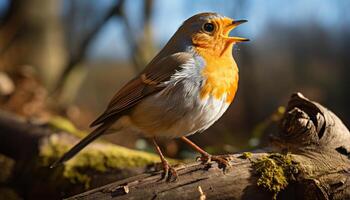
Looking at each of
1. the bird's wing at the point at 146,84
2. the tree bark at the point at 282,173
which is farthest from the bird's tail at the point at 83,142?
the tree bark at the point at 282,173

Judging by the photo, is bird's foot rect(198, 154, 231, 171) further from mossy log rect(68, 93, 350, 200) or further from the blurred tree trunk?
the blurred tree trunk

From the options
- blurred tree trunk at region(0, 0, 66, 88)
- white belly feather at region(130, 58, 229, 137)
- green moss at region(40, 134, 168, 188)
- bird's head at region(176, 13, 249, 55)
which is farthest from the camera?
blurred tree trunk at region(0, 0, 66, 88)

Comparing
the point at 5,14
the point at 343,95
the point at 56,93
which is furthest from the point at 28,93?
the point at 343,95

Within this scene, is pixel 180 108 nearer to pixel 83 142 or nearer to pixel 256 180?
pixel 256 180

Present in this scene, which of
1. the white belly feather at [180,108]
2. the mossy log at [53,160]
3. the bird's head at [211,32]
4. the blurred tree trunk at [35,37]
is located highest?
the blurred tree trunk at [35,37]

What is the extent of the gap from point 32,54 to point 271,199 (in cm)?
580

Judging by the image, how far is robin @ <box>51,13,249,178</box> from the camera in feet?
8.68

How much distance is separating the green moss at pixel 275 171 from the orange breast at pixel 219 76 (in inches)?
21.4

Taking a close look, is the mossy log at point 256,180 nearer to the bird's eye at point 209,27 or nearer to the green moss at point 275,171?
the green moss at point 275,171

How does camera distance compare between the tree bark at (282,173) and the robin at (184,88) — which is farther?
the robin at (184,88)

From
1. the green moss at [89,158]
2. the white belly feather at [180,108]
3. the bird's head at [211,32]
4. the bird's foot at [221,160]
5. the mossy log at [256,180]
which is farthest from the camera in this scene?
the green moss at [89,158]

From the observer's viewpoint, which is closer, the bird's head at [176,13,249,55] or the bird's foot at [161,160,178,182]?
the bird's foot at [161,160,178,182]

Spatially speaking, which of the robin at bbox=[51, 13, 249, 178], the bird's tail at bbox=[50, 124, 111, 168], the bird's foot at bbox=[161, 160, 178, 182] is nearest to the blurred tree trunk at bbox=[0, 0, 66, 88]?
the bird's tail at bbox=[50, 124, 111, 168]

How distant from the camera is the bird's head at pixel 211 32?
2912mm
